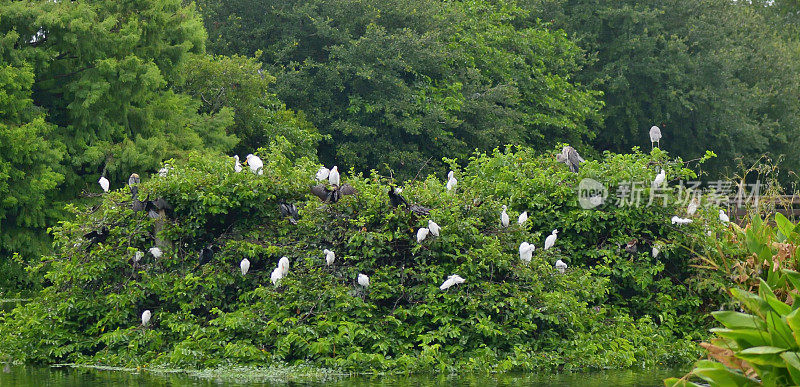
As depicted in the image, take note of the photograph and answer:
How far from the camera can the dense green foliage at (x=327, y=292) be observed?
26.0 ft

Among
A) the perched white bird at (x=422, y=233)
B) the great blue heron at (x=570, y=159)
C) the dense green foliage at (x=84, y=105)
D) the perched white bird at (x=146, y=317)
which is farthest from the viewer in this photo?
the dense green foliage at (x=84, y=105)

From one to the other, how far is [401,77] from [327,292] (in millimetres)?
18508

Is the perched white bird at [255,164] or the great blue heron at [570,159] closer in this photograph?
the perched white bird at [255,164]

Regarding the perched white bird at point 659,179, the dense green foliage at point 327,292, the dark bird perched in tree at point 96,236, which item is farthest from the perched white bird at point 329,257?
the perched white bird at point 659,179

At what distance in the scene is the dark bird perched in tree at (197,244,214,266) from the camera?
863 centimetres

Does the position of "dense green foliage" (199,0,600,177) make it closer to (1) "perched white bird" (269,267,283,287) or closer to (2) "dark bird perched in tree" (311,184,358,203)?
(2) "dark bird perched in tree" (311,184,358,203)

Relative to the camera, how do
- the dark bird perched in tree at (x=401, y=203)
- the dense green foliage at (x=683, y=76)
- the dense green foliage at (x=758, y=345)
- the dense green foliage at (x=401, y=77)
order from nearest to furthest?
the dense green foliage at (x=758, y=345) < the dark bird perched in tree at (x=401, y=203) < the dense green foliage at (x=401, y=77) < the dense green foliage at (x=683, y=76)

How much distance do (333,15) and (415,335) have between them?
62.8 ft

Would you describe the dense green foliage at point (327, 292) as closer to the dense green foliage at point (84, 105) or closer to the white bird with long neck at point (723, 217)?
the white bird with long neck at point (723, 217)

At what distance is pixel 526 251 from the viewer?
841 cm

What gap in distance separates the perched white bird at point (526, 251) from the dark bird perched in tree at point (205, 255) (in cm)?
289

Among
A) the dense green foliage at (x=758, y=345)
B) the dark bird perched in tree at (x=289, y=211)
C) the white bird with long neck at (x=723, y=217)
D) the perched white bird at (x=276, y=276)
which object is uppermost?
the white bird with long neck at (x=723, y=217)

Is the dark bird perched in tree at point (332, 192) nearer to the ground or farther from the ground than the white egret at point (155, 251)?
farther from the ground

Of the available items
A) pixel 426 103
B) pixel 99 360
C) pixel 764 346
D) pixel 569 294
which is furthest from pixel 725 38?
pixel 764 346
